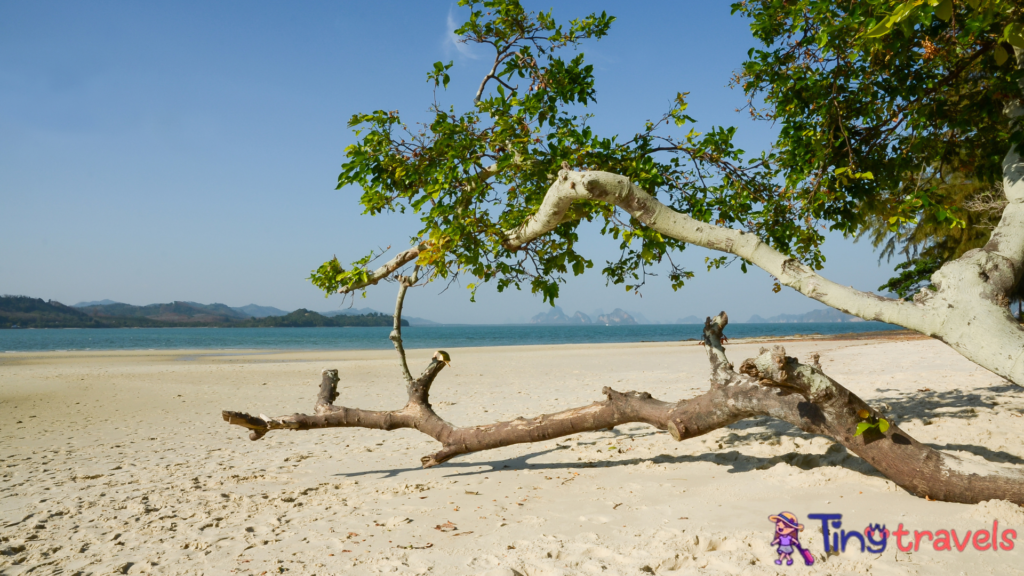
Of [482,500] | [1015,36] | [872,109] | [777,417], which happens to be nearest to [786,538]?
[777,417]

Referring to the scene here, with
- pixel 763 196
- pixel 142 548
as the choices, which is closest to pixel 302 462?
pixel 142 548

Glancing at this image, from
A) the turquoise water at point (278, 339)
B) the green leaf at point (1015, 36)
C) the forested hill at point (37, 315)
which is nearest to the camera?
the green leaf at point (1015, 36)

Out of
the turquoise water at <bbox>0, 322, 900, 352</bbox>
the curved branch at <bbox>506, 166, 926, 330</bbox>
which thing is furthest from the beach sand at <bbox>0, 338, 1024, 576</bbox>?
the turquoise water at <bbox>0, 322, 900, 352</bbox>

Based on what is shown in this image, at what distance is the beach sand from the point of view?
3174 millimetres

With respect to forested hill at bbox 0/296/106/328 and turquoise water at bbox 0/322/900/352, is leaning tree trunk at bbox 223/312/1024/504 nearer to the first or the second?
turquoise water at bbox 0/322/900/352

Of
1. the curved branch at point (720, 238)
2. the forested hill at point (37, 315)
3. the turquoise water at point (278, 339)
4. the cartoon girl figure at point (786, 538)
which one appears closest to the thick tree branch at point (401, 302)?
the curved branch at point (720, 238)

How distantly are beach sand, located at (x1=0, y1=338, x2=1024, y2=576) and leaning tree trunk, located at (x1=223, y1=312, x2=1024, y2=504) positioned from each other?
17 centimetres

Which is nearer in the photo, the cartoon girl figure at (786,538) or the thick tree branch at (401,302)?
the cartoon girl figure at (786,538)

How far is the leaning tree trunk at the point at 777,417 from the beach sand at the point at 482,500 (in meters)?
0.17

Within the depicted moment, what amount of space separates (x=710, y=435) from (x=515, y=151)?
381cm

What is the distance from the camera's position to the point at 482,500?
4.46 m

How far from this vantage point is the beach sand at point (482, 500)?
317 centimetres

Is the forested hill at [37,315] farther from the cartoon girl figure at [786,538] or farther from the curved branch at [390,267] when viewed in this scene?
the cartoon girl figure at [786,538]

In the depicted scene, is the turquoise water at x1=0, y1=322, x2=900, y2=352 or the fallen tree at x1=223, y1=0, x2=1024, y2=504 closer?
the fallen tree at x1=223, y1=0, x2=1024, y2=504
